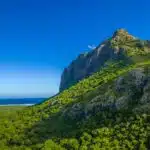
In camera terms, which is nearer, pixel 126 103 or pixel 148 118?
pixel 148 118

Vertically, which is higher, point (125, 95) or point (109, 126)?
point (125, 95)

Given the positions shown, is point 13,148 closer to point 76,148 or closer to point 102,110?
point 76,148

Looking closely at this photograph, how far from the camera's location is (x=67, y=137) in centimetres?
17838

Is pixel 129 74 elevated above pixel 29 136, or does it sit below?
above

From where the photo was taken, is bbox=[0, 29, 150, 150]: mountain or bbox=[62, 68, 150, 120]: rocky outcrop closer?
bbox=[0, 29, 150, 150]: mountain

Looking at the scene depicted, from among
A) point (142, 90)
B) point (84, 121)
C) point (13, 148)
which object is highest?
point (142, 90)

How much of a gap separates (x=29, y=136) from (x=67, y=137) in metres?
27.2

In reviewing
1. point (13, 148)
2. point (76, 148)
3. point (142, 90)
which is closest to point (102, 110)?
point (142, 90)

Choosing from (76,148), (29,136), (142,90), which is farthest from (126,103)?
(29,136)

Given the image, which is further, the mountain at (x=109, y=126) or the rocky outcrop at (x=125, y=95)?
the rocky outcrop at (x=125, y=95)

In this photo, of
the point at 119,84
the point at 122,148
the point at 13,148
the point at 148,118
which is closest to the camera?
the point at 122,148

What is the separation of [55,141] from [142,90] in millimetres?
48097

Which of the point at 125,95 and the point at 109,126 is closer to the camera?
the point at 109,126

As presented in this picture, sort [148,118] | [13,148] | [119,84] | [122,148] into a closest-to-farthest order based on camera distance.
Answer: [122,148] < [148,118] < [13,148] < [119,84]
